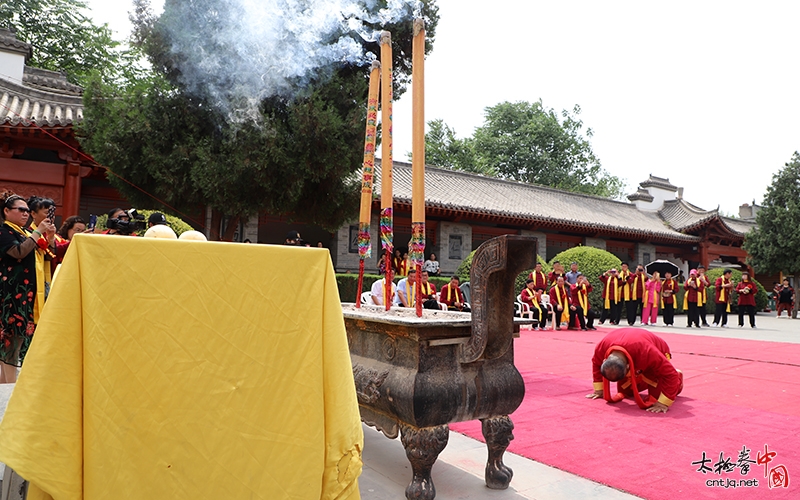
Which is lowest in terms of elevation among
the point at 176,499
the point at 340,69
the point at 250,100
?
the point at 176,499

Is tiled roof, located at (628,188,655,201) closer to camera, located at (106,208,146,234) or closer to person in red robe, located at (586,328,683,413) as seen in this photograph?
person in red robe, located at (586,328,683,413)

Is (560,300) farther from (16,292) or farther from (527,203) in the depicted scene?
(16,292)

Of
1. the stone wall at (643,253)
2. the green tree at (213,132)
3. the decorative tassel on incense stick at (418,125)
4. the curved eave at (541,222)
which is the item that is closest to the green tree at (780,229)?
the curved eave at (541,222)

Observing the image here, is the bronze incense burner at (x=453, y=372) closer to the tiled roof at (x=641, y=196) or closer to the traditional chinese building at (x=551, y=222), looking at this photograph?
the traditional chinese building at (x=551, y=222)

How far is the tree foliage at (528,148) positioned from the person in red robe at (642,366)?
1214 inches

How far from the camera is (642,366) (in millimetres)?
4523

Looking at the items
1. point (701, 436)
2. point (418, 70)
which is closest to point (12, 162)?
point (418, 70)

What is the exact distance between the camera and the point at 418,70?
9.95 feet

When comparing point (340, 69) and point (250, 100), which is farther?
point (340, 69)

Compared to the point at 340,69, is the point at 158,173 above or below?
below

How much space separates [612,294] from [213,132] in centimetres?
1141

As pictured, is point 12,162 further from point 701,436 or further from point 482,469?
point 701,436

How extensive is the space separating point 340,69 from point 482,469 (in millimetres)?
7130

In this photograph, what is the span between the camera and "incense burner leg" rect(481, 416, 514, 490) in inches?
107
